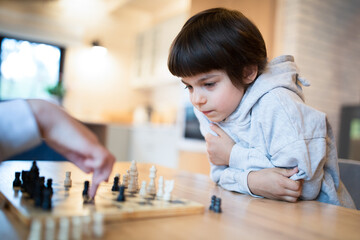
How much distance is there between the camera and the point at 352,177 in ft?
4.06

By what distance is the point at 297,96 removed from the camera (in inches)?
38.5

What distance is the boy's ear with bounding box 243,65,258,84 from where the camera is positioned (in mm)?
1009

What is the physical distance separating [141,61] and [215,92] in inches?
205

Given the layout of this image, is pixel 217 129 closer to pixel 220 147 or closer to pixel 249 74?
pixel 220 147

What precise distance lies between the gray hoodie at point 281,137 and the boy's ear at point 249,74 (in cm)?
2

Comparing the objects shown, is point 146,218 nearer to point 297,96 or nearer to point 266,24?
point 297,96

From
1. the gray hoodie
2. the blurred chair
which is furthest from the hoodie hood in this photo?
the blurred chair

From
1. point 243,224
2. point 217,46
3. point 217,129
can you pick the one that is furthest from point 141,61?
point 243,224

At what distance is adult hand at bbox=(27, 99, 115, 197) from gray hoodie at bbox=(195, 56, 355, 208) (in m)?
0.45

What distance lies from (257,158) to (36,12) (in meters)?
5.44

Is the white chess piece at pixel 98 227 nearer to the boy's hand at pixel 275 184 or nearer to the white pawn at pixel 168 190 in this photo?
the white pawn at pixel 168 190

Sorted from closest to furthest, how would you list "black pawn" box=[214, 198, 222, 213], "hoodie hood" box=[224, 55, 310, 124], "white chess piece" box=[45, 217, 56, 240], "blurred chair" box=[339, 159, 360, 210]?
"white chess piece" box=[45, 217, 56, 240] → "black pawn" box=[214, 198, 222, 213] → "hoodie hood" box=[224, 55, 310, 124] → "blurred chair" box=[339, 159, 360, 210]

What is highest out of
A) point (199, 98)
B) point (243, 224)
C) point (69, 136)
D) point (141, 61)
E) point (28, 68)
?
point (141, 61)

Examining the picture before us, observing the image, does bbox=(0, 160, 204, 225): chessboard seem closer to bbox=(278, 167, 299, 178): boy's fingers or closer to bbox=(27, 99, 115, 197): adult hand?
bbox=(27, 99, 115, 197): adult hand
